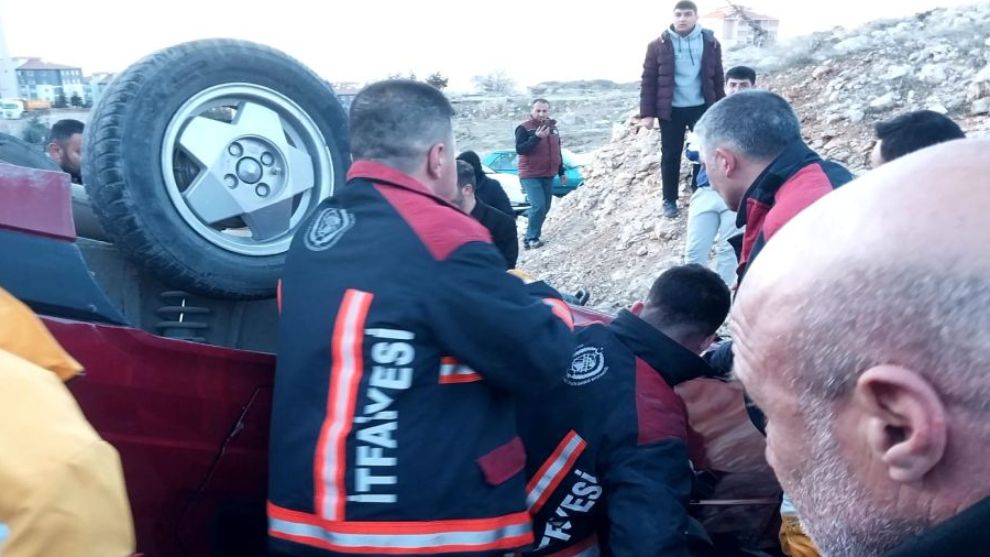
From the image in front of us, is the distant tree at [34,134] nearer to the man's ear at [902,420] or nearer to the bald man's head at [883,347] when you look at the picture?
the bald man's head at [883,347]

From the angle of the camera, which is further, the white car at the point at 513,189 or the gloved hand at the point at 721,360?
the white car at the point at 513,189

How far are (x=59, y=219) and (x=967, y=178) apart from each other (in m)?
1.85

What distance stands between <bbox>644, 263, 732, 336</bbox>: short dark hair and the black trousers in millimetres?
5279

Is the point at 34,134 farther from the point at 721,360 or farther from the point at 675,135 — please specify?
the point at 721,360

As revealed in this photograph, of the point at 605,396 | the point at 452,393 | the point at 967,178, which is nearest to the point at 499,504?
the point at 452,393

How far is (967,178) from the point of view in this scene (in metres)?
0.96

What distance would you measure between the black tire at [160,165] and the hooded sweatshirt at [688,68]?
19.1ft

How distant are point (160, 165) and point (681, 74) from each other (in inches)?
244

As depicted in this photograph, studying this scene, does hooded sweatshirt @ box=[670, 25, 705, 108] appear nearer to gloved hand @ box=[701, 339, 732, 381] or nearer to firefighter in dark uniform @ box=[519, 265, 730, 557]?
gloved hand @ box=[701, 339, 732, 381]

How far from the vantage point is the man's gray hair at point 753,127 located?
328 cm

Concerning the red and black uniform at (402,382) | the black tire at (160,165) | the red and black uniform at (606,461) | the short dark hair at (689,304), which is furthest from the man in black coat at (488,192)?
the red and black uniform at (402,382)

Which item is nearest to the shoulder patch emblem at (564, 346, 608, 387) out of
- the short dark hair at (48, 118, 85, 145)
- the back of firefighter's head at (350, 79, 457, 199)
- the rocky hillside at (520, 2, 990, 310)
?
the back of firefighter's head at (350, 79, 457, 199)

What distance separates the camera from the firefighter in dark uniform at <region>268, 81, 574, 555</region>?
1.97 m

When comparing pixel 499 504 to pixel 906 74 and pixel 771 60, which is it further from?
pixel 771 60
